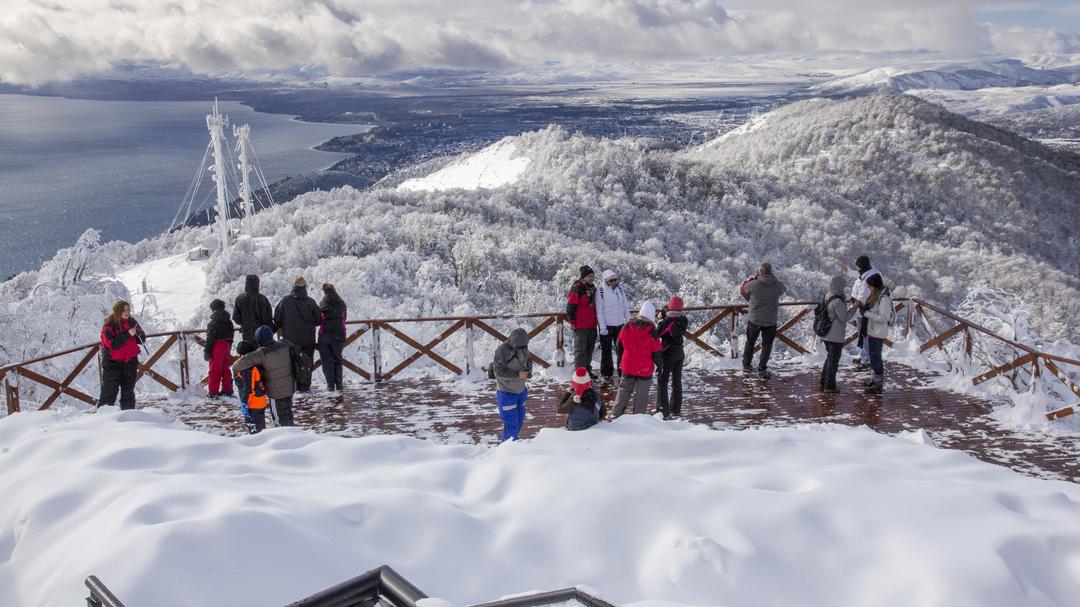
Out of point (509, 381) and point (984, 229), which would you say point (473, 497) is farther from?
point (984, 229)

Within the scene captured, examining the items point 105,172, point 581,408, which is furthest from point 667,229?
point 105,172

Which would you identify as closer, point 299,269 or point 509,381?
point 509,381

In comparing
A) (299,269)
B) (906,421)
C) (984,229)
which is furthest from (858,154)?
(906,421)

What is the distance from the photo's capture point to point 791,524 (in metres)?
4.75

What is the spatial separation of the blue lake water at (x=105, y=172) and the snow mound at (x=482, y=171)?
91.3 ft

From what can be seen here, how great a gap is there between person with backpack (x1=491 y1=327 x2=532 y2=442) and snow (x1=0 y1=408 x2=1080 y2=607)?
119cm

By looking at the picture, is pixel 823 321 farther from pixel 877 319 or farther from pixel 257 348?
pixel 257 348

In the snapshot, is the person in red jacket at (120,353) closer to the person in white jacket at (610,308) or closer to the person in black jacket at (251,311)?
the person in black jacket at (251,311)

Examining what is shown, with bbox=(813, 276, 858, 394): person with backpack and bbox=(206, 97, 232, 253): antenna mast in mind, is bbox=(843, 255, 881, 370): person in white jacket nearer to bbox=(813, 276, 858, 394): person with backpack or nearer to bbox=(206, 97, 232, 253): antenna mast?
bbox=(813, 276, 858, 394): person with backpack

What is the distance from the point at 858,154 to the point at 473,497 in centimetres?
8459

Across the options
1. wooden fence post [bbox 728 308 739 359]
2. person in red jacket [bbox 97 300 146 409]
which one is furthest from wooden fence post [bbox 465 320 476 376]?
person in red jacket [bbox 97 300 146 409]

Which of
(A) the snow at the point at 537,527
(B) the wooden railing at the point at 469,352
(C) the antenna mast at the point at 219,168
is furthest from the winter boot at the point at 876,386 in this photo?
(C) the antenna mast at the point at 219,168

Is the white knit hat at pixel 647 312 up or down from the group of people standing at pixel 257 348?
up

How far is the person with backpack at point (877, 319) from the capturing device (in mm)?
8914
